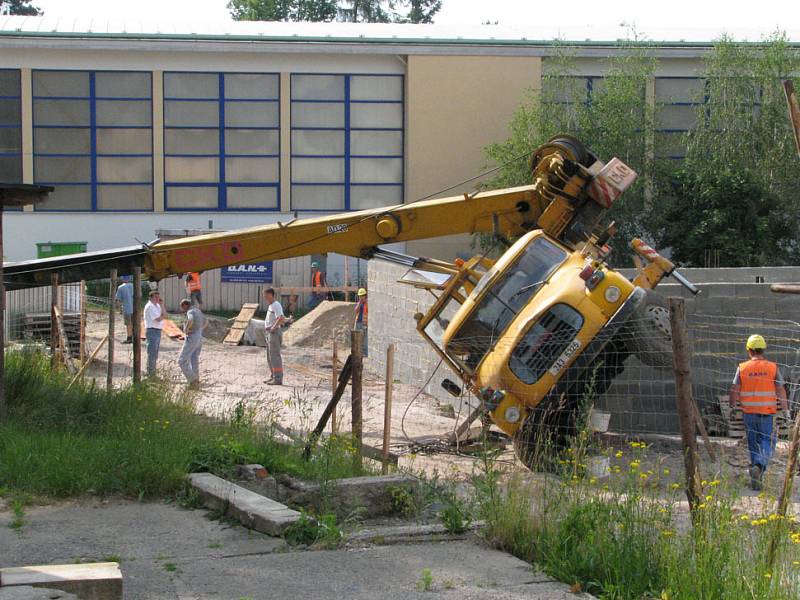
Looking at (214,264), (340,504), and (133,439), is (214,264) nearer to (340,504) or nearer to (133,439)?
(133,439)

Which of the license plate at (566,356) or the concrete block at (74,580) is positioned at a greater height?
the license plate at (566,356)

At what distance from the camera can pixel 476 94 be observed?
123 ft

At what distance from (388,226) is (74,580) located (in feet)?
28.0

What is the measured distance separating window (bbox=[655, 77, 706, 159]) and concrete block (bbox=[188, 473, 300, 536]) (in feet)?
96.7

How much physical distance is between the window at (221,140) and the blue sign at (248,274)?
17.0 feet

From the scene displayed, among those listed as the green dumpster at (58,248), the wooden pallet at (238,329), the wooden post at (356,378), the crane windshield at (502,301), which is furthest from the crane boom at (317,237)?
the green dumpster at (58,248)

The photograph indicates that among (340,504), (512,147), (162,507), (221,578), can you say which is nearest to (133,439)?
(162,507)

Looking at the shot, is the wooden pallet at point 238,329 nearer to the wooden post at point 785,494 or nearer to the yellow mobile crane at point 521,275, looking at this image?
the yellow mobile crane at point 521,275

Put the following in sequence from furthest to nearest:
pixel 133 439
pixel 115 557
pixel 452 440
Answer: pixel 452 440 < pixel 133 439 < pixel 115 557

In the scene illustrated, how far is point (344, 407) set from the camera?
15.2 metres

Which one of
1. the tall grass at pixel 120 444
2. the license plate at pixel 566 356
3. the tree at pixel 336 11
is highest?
the tree at pixel 336 11

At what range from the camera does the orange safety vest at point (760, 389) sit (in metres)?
10.9

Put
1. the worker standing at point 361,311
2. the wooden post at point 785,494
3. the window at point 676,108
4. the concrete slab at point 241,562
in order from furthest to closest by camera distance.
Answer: the window at point 676,108 < the worker standing at point 361,311 < the concrete slab at point 241,562 < the wooden post at point 785,494

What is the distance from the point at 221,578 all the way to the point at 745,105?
31.5 meters
